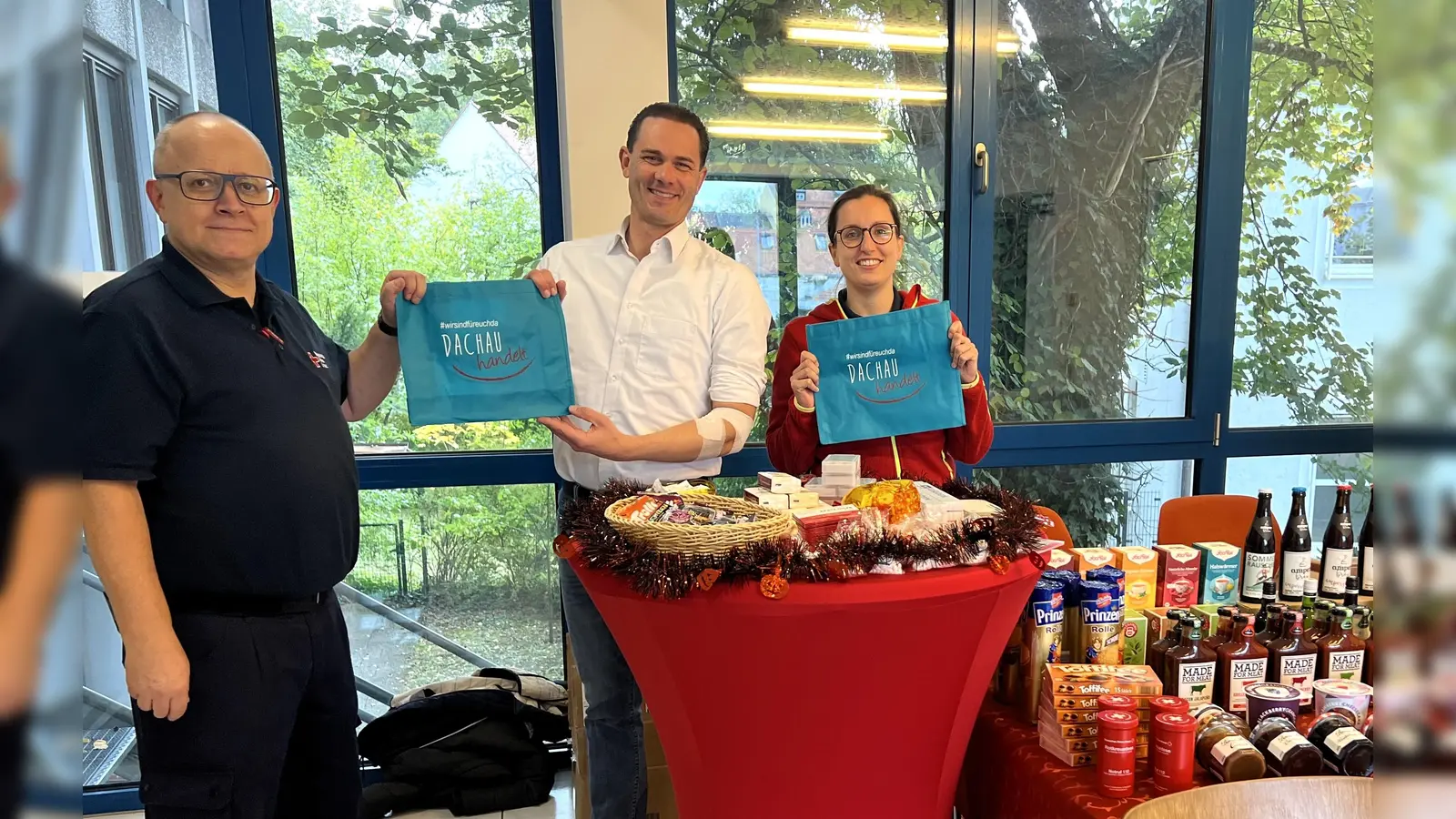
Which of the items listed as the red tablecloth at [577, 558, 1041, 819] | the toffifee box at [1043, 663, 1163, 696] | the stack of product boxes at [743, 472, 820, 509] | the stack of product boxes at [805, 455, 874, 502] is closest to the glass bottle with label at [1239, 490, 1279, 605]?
the toffifee box at [1043, 663, 1163, 696]

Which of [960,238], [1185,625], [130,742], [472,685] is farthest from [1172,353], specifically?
[130,742]

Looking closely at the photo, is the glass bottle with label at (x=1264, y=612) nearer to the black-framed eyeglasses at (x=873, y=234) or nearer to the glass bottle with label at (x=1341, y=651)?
the glass bottle with label at (x=1341, y=651)

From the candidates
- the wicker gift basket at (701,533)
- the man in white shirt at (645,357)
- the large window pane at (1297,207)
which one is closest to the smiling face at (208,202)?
the man in white shirt at (645,357)

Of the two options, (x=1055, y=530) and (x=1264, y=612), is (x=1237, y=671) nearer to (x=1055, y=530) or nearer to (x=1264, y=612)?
(x=1264, y=612)

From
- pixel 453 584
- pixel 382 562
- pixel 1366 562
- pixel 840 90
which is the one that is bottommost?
pixel 453 584

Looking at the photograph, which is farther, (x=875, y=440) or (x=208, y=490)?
(x=875, y=440)

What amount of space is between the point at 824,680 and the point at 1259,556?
1.16 m

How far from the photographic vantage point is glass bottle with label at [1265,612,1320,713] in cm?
156

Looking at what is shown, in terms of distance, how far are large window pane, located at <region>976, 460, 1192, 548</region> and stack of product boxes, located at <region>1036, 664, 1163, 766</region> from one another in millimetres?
2127

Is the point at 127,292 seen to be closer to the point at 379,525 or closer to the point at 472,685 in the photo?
the point at 379,525

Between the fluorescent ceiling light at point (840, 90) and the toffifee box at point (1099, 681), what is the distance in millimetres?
2392

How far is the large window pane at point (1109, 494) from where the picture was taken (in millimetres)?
3555

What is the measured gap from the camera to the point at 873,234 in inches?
83.0

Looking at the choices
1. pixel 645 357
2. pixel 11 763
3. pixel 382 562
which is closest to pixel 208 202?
pixel 645 357
